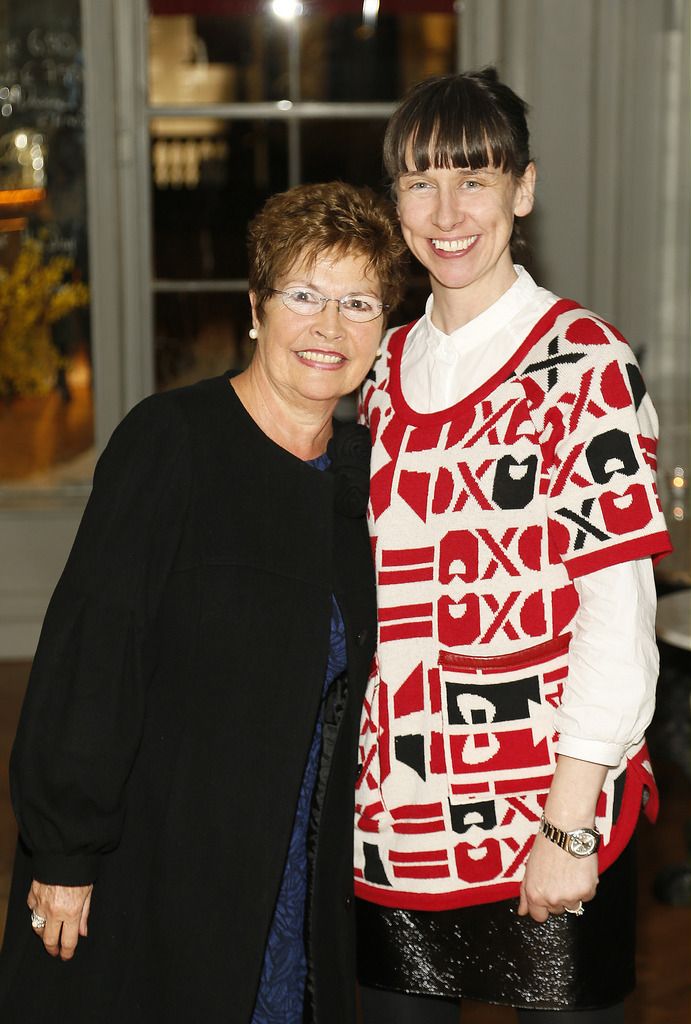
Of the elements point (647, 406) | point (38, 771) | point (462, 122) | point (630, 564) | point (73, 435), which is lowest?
point (73, 435)

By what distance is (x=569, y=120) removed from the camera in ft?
15.4

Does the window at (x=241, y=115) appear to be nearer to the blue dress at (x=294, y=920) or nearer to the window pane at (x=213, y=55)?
the window pane at (x=213, y=55)

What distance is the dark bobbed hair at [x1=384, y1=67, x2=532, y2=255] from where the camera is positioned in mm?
1630

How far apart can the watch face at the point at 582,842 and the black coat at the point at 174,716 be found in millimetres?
332

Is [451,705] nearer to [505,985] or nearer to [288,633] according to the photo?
[288,633]

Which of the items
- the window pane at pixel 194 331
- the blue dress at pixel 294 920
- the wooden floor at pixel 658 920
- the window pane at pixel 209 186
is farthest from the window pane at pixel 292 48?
the blue dress at pixel 294 920

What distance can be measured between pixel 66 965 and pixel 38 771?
0.88 ft

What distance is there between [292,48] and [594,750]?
3.89 m

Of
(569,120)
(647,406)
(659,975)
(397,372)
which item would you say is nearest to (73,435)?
(569,120)

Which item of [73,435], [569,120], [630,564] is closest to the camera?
[630,564]

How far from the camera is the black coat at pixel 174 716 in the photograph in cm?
152

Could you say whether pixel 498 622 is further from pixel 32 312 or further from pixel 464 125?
pixel 32 312

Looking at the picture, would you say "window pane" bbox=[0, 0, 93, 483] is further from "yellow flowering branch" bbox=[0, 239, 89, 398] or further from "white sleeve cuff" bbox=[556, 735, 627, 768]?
"white sleeve cuff" bbox=[556, 735, 627, 768]

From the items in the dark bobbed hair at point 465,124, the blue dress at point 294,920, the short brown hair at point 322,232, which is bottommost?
the blue dress at point 294,920
